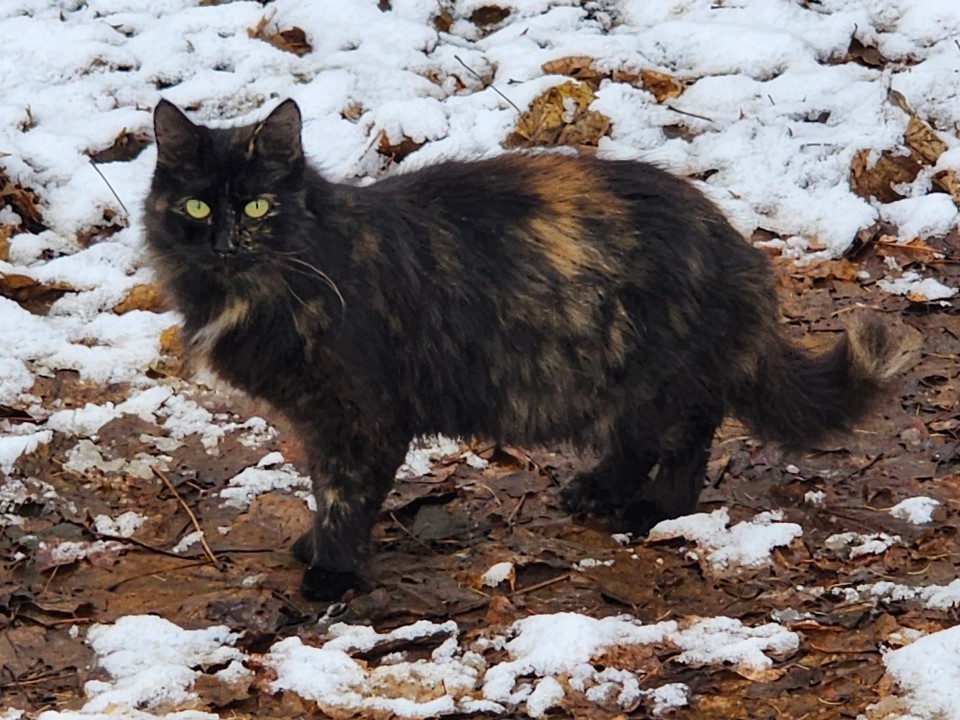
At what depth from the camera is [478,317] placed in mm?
4027

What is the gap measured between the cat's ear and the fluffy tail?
6.36 ft

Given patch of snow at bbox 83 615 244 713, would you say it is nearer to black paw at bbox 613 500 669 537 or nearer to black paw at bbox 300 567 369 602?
black paw at bbox 300 567 369 602

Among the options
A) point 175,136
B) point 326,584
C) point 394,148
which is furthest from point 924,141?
point 175,136

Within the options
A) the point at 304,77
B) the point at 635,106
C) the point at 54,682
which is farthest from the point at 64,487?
the point at 635,106

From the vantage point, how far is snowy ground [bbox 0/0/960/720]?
11.5 feet

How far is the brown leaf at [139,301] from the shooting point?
554 centimetres

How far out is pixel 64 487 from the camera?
4500 millimetres

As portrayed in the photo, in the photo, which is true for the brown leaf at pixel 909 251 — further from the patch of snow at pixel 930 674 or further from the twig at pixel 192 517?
the twig at pixel 192 517

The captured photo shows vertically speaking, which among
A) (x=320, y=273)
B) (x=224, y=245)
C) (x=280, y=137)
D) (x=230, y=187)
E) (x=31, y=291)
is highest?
(x=280, y=137)

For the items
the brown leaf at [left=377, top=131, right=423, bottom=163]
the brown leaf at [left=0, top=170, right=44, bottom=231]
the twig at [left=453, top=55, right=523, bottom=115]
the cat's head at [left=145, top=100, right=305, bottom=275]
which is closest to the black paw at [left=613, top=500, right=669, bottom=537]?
the cat's head at [left=145, top=100, right=305, bottom=275]

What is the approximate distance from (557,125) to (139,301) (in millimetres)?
2249

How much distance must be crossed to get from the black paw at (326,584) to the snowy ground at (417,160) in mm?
252

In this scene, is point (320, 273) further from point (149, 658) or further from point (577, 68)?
point (577, 68)

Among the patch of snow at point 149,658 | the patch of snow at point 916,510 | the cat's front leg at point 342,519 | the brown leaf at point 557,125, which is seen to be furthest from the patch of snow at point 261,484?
the brown leaf at point 557,125
